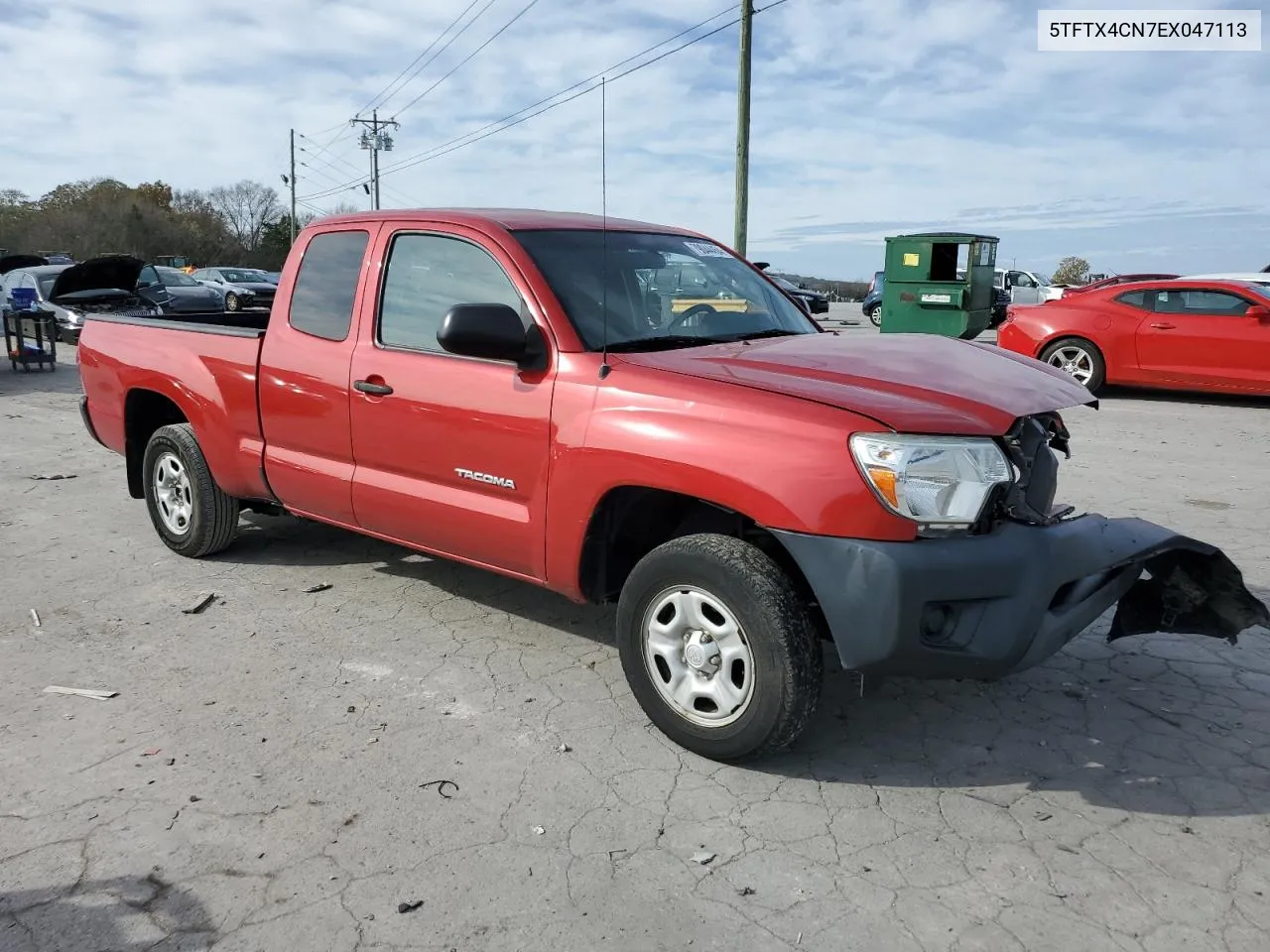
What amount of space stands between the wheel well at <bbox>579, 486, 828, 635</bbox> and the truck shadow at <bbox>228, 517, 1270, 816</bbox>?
19.1 inches

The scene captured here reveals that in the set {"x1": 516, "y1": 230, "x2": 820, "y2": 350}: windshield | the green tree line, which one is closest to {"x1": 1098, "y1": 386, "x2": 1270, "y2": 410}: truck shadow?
{"x1": 516, "y1": 230, "x2": 820, "y2": 350}: windshield

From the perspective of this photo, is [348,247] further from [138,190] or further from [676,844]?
[138,190]

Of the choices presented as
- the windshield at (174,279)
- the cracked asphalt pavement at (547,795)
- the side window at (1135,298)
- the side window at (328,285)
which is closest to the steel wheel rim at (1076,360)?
the side window at (1135,298)

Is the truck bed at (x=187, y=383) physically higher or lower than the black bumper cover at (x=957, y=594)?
higher

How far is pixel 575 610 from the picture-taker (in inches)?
189

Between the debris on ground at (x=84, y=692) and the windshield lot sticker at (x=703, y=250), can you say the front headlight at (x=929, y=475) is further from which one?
the debris on ground at (x=84, y=692)

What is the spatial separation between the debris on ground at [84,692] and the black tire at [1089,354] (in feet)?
36.3

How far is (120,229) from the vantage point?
217 feet

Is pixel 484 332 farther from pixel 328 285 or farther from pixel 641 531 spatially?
pixel 328 285

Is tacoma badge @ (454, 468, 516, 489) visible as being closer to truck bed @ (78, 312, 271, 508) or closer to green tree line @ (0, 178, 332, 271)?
truck bed @ (78, 312, 271, 508)

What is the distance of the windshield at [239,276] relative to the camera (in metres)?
33.7

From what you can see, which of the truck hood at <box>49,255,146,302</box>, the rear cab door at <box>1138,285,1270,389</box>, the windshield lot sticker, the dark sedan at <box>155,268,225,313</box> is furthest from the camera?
the dark sedan at <box>155,268,225,313</box>

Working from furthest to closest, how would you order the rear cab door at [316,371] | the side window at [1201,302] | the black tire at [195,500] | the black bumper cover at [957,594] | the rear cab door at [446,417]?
the side window at [1201,302] → the black tire at [195,500] → the rear cab door at [316,371] → the rear cab door at [446,417] → the black bumper cover at [957,594]

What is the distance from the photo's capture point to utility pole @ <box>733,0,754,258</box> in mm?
18453
